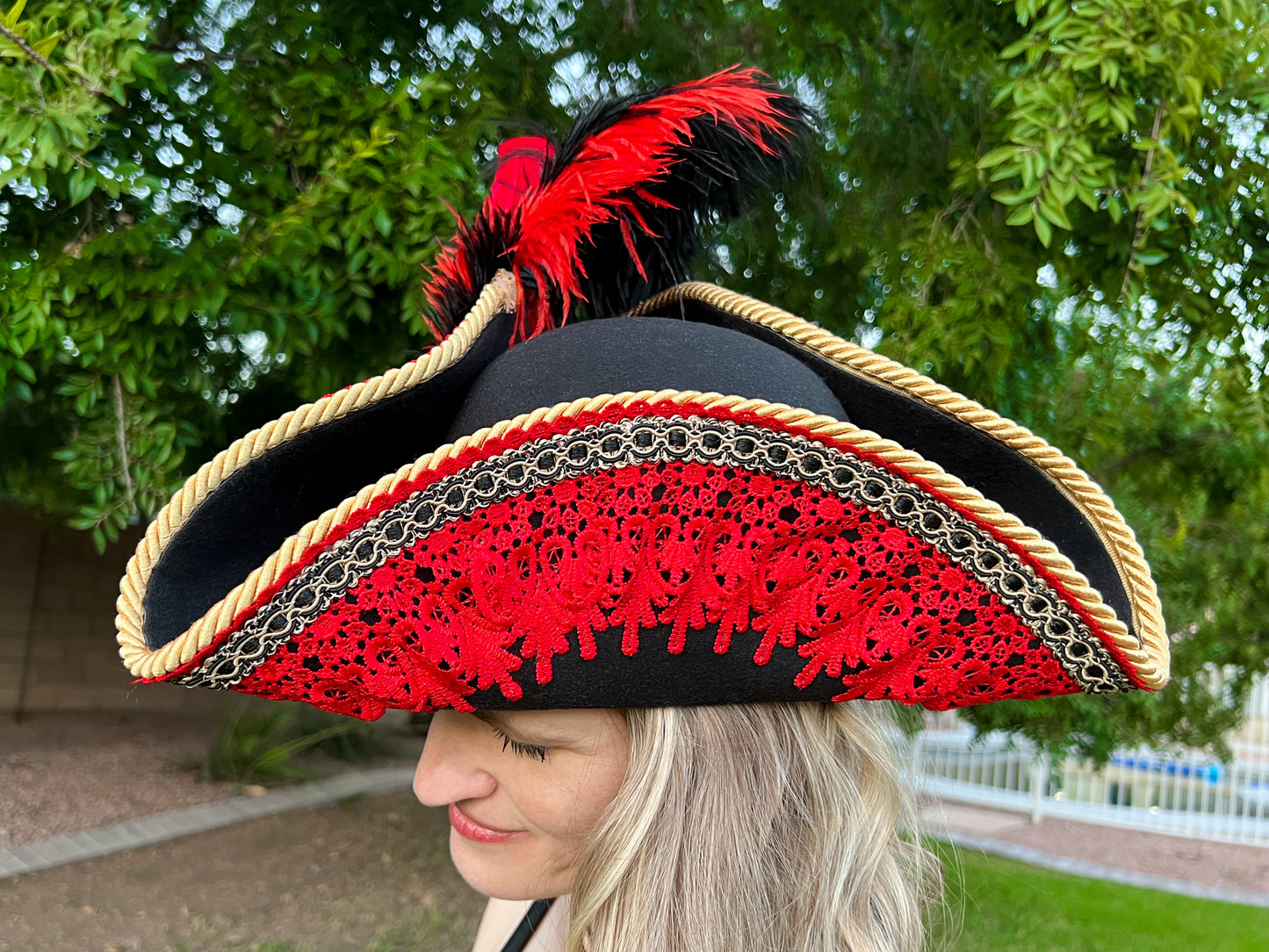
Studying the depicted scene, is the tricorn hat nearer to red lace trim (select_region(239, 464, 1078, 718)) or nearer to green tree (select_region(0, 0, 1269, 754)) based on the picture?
red lace trim (select_region(239, 464, 1078, 718))

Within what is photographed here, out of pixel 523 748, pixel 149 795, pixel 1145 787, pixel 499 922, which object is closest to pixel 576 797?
pixel 523 748

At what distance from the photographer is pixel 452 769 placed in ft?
3.79

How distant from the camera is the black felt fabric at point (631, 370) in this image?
1.01 m

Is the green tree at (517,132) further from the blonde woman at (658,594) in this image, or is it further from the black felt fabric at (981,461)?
the blonde woman at (658,594)

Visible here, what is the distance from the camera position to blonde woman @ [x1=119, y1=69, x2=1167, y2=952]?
2.99 ft

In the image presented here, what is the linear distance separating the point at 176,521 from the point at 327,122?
196 centimetres

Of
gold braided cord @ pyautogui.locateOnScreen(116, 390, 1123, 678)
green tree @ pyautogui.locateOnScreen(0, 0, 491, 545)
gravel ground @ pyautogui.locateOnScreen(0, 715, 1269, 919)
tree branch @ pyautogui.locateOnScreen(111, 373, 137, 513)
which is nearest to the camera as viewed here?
gold braided cord @ pyautogui.locateOnScreen(116, 390, 1123, 678)

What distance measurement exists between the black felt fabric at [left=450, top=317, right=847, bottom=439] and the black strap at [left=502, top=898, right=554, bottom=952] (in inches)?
29.7

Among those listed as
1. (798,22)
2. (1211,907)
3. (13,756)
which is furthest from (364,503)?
(1211,907)

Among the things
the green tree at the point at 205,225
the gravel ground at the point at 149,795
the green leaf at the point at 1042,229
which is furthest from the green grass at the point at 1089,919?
the green tree at the point at 205,225

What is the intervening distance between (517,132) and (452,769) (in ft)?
7.09

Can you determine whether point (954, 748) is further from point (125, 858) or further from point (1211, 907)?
point (125, 858)

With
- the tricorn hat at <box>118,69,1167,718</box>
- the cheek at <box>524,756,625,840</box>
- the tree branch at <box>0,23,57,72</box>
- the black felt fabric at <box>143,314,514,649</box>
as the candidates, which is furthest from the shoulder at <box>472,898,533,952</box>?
the tree branch at <box>0,23,57,72</box>

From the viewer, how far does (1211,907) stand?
7.41 m
